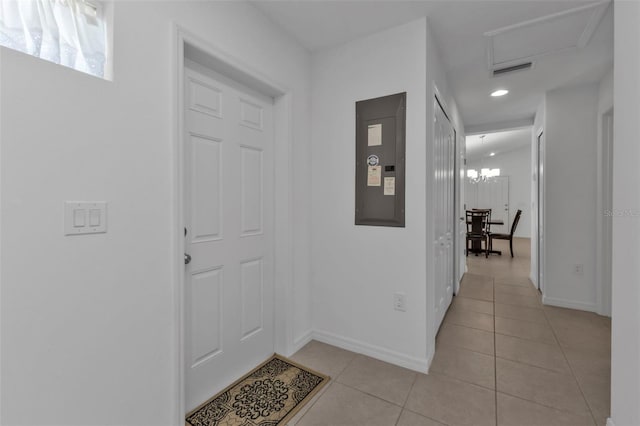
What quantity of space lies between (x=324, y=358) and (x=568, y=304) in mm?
2943

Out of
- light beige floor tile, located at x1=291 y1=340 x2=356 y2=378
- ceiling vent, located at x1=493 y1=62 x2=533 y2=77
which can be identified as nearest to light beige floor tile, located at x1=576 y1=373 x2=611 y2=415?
light beige floor tile, located at x1=291 y1=340 x2=356 y2=378

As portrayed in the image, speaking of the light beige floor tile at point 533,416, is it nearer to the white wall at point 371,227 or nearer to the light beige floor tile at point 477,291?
the white wall at point 371,227

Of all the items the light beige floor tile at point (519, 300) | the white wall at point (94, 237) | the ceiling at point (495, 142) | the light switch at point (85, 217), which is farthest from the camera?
the ceiling at point (495, 142)

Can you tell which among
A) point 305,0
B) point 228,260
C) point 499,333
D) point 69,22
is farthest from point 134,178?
point 499,333

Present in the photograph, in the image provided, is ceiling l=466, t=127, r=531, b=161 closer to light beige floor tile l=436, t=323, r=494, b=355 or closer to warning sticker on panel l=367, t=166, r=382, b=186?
light beige floor tile l=436, t=323, r=494, b=355

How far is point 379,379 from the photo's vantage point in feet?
6.44

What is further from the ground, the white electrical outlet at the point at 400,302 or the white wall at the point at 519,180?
the white wall at the point at 519,180

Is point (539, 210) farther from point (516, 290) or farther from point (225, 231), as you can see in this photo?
point (225, 231)

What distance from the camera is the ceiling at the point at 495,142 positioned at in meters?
6.46

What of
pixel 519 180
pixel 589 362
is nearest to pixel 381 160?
pixel 589 362

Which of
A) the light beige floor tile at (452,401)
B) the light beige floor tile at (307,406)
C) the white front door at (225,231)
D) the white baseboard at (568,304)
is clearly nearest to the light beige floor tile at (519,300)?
the white baseboard at (568,304)

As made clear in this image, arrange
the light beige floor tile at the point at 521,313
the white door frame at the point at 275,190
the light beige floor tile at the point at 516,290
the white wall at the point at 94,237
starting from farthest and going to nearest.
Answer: the light beige floor tile at the point at 516,290 < the light beige floor tile at the point at 521,313 < the white door frame at the point at 275,190 < the white wall at the point at 94,237

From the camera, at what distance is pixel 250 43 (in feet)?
6.15

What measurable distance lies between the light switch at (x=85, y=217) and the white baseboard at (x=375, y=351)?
1854 millimetres
